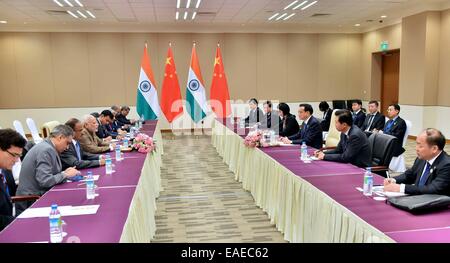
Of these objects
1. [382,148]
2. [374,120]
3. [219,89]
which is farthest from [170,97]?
[382,148]

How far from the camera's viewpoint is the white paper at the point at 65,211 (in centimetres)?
243

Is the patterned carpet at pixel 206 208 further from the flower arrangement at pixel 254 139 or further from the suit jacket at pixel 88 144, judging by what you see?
the suit jacket at pixel 88 144

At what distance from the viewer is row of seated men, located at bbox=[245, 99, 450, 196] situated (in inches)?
102

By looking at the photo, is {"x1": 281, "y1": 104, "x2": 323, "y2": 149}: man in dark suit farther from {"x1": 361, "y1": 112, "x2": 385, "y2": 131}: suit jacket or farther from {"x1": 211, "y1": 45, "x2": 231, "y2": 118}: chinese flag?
{"x1": 211, "y1": 45, "x2": 231, "y2": 118}: chinese flag

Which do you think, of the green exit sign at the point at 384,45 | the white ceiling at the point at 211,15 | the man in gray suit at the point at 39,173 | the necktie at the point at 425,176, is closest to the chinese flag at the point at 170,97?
the white ceiling at the point at 211,15

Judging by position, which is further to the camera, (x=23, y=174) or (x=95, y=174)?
(x=95, y=174)

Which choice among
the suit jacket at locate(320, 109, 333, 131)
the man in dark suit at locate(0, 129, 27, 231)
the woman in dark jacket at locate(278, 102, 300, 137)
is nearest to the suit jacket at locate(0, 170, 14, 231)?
the man in dark suit at locate(0, 129, 27, 231)

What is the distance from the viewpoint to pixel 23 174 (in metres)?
3.14

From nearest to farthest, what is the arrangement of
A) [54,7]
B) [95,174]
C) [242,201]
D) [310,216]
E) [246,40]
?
[310,216], [95,174], [242,201], [54,7], [246,40]

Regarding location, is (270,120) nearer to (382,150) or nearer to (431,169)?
(382,150)

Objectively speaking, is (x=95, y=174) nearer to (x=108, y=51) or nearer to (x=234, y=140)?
(x=234, y=140)

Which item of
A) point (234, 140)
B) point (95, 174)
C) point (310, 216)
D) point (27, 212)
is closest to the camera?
point (27, 212)
